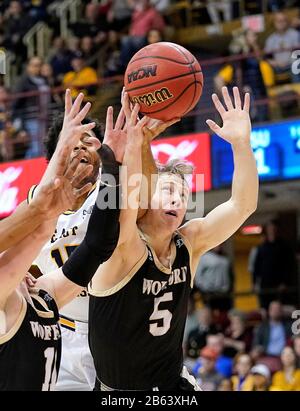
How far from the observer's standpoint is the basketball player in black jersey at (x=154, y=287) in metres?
5.16

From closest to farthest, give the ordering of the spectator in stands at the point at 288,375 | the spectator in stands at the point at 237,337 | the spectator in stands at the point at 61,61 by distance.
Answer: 1. the spectator in stands at the point at 288,375
2. the spectator in stands at the point at 237,337
3. the spectator in stands at the point at 61,61

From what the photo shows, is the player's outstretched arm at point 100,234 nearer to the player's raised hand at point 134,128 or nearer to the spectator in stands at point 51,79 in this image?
the player's raised hand at point 134,128

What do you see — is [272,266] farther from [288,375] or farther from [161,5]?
[161,5]

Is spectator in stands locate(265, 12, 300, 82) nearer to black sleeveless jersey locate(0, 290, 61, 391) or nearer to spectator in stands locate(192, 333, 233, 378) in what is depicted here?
spectator in stands locate(192, 333, 233, 378)

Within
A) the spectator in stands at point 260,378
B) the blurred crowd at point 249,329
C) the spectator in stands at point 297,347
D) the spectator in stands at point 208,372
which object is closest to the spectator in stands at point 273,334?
the blurred crowd at point 249,329

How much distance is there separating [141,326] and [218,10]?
41.5 feet

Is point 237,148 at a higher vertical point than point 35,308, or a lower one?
higher

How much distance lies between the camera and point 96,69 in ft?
56.5

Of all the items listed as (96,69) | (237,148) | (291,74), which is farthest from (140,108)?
(96,69)

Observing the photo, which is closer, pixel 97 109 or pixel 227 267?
pixel 227 267

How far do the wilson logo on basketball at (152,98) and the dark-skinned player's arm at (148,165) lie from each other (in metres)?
0.13

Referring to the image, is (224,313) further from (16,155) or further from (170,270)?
(170,270)
